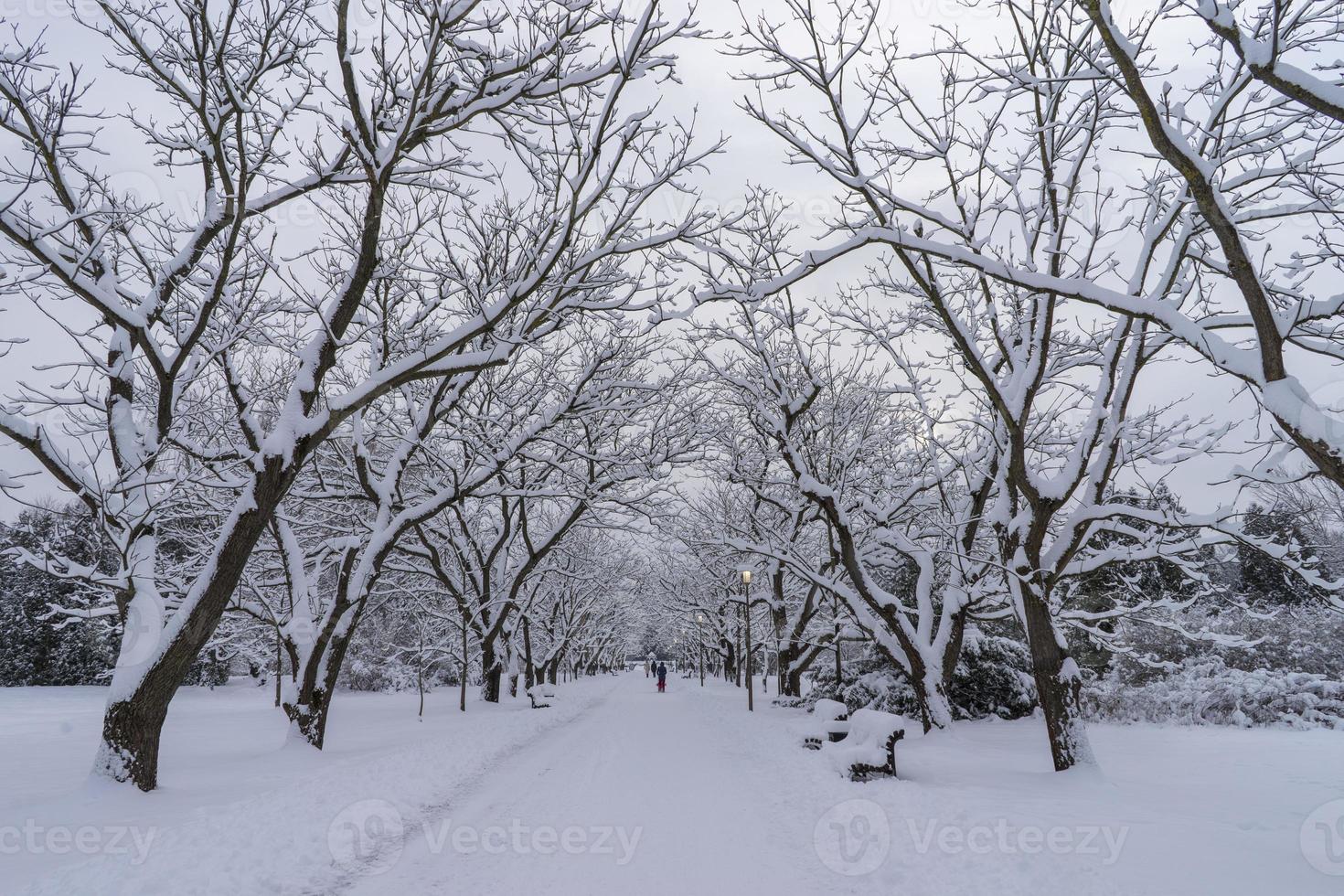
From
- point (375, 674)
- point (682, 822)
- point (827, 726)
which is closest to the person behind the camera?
point (682, 822)

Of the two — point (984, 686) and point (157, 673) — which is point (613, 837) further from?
point (984, 686)

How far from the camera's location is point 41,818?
609 centimetres

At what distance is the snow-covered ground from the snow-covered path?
3cm

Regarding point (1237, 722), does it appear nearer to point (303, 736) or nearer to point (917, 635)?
point (917, 635)

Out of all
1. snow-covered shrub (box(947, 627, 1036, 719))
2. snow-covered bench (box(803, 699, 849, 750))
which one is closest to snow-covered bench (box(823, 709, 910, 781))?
snow-covered bench (box(803, 699, 849, 750))

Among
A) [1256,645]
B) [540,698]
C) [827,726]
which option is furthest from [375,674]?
[1256,645]

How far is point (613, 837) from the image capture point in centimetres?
679

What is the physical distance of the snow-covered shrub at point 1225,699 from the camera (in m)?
12.9

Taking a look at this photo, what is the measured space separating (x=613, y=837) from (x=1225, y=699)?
14.0 m

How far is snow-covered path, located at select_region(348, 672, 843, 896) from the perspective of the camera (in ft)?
18.1

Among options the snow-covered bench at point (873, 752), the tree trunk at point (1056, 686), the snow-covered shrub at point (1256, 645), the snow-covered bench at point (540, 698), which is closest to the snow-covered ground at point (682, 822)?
the snow-covered bench at point (873, 752)

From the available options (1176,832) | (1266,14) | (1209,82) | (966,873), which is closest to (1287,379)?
(1266,14)

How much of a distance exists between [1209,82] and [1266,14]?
4544 mm

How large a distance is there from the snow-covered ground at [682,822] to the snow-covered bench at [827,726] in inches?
31.0
